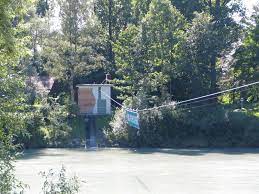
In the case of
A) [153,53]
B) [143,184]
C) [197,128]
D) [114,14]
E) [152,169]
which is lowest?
[143,184]

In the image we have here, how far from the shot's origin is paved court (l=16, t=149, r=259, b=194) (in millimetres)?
15680

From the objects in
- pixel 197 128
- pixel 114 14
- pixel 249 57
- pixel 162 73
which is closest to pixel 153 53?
pixel 162 73

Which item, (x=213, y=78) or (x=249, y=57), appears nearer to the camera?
(x=213, y=78)

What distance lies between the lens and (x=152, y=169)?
20.2 meters

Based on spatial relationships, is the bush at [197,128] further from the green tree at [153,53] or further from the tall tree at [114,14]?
the tall tree at [114,14]

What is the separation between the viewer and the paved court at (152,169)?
617 inches

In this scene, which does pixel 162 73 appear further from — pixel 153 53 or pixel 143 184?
pixel 143 184

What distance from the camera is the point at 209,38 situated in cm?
2972

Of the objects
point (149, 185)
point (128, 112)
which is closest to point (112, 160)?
point (128, 112)

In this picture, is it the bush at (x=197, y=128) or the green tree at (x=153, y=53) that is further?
the green tree at (x=153, y=53)

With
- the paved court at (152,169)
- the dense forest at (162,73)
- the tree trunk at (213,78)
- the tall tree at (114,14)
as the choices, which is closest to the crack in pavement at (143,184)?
the paved court at (152,169)

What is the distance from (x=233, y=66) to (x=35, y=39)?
41.5 feet

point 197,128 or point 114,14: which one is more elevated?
point 114,14

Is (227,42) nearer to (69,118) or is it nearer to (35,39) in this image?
(69,118)
